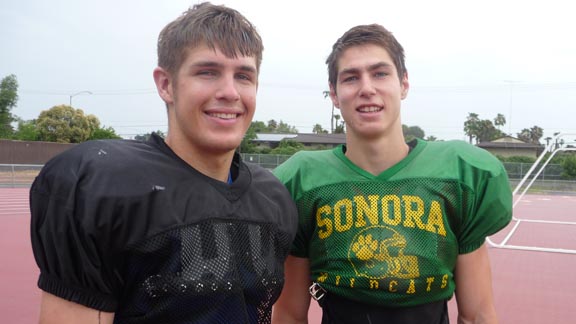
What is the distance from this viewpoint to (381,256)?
2104mm

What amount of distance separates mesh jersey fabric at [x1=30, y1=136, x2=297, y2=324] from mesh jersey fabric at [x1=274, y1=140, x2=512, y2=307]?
1.56 ft

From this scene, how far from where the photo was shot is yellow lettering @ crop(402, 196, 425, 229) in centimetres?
212

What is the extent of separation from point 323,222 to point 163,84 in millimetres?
881

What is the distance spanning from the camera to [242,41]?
5.67 ft

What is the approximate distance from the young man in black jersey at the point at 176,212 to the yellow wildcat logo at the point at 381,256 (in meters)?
0.40

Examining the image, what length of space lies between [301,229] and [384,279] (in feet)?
1.35

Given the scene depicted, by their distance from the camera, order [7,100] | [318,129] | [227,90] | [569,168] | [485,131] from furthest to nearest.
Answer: [318,129] < [485,131] < [7,100] < [569,168] < [227,90]

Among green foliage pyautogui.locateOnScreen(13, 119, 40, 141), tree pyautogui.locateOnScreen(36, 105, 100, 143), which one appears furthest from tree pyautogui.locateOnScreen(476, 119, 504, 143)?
green foliage pyautogui.locateOnScreen(13, 119, 40, 141)

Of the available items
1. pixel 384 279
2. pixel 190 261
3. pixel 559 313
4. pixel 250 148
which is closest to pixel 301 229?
pixel 384 279

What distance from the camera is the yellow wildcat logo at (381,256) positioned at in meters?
2.09

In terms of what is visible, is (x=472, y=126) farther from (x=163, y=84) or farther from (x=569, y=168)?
(x=163, y=84)

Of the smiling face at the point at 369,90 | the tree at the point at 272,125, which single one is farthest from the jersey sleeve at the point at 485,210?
the tree at the point at 272,125

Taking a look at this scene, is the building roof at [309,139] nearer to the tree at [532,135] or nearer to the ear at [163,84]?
the tree at [532,135]

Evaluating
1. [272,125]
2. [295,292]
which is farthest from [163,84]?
[272,125]
